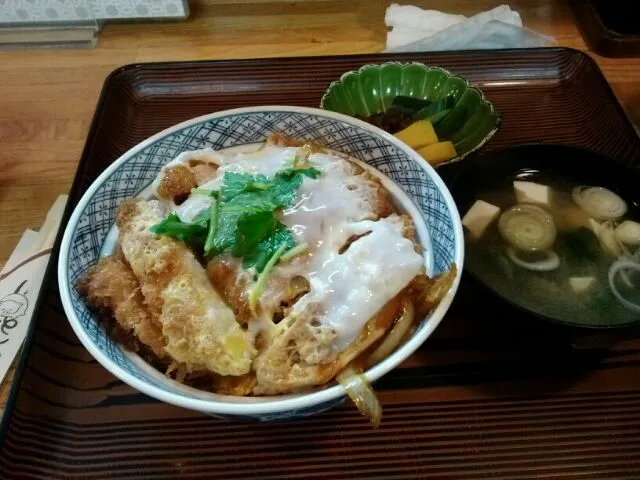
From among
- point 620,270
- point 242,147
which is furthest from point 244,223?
point 620,270

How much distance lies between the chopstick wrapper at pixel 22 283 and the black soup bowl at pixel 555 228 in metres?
1.16

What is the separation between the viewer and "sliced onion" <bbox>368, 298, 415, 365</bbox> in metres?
1.02

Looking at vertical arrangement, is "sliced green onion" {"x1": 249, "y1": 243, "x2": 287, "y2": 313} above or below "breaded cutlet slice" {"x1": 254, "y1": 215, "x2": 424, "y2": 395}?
above

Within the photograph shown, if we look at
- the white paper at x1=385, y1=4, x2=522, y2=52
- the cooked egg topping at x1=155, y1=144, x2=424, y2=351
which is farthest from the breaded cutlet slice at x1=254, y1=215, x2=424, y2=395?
the white paper at x1=385, y1=4, x2=522, y2=52

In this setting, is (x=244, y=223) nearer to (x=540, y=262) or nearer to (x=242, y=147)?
(x=242, y=147)

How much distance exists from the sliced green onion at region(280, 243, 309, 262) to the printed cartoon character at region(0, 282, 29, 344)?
0.84 m

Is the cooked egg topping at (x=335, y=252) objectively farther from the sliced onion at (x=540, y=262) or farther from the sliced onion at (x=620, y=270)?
the sliced onion at (x=620, y=270)

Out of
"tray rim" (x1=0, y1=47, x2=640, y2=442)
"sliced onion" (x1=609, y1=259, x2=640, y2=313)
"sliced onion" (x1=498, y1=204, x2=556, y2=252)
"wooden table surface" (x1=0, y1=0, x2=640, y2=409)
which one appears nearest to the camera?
"tray rim" (x1=0, y1=47, x2=640, y2=442)

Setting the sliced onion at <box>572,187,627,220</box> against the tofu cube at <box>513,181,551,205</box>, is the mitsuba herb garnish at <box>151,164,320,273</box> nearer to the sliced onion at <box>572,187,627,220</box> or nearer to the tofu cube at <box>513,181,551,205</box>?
the tofu cube at <box>513,181,551,205</box>

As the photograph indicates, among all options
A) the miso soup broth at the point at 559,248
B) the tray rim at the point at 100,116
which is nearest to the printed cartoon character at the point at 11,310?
the tray rim at the point at 100,116

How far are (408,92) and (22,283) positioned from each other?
137cm

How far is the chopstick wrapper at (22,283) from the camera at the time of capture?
1.37 meters

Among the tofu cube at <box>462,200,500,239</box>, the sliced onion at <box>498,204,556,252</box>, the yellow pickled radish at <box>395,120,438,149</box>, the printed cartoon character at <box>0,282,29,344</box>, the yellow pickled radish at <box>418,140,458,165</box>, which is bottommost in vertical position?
the printed cartoon character at <box>0,282,29,344</box>

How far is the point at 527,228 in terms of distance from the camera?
1.48 meters
